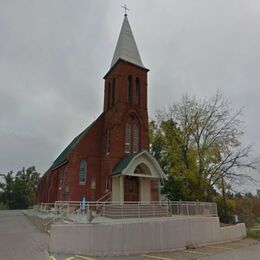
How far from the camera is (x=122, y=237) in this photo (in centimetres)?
1153

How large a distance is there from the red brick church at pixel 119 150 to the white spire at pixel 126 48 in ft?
0.43

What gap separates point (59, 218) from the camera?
15.4m

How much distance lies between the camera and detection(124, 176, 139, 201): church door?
822 inches

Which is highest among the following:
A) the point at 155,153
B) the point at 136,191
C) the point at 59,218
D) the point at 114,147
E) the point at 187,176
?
the point at 155,153

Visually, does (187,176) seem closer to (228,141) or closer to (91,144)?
(228,141)

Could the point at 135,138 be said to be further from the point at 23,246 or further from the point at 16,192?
the point at 16,192

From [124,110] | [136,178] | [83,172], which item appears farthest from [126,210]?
[124,110]

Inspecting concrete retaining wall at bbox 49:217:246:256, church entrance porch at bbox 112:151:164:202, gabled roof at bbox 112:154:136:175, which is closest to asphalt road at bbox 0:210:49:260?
concrete retaining wall at bbox 49:217:246:256

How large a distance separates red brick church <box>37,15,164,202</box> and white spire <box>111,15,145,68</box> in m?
0.13

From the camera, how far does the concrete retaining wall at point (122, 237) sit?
10859mm

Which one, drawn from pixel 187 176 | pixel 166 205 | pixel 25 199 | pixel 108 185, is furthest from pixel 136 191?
pixel 25 199

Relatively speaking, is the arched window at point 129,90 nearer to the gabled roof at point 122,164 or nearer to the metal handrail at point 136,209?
the gabled roof at point 122,164

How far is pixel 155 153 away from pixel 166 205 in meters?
15.4

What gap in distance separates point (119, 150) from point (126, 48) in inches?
438
